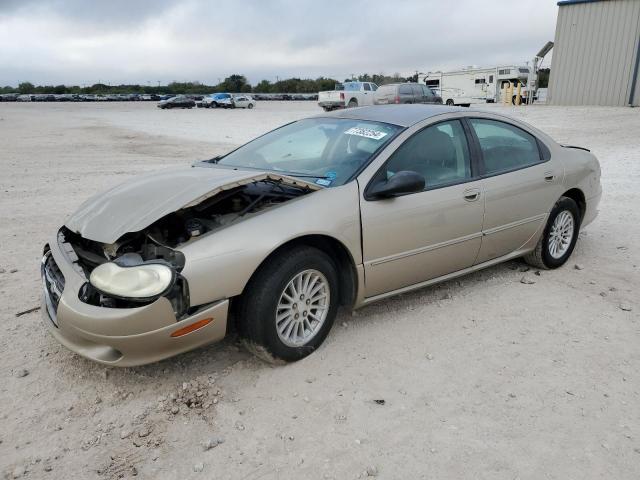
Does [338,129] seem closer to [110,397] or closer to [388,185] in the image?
[388,185]

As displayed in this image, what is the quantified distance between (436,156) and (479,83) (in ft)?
116

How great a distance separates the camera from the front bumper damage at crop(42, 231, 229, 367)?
268cm

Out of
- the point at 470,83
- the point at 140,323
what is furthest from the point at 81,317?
the point at 470,83

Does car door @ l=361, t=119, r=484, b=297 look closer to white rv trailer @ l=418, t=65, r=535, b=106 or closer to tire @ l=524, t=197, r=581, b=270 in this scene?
tire @ l=524, t=197, r=581, b=270

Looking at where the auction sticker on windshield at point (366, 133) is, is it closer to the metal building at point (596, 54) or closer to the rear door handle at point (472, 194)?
the rear door handle at point (472, 194)

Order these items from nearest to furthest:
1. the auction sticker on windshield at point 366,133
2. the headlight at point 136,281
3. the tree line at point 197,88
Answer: the headlight at point 136,281 → the auction sticker on windshield at point 366,133 → the tree line at point 197,88

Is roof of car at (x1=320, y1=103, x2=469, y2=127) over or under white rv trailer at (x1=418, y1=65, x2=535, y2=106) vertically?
over

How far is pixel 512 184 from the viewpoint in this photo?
425cm

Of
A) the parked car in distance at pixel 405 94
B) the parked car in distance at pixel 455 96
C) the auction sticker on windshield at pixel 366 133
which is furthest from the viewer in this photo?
the parked car in distance at pixel 455 96

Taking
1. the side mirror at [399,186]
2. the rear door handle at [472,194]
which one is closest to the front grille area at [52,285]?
the side mirror at [399,186]

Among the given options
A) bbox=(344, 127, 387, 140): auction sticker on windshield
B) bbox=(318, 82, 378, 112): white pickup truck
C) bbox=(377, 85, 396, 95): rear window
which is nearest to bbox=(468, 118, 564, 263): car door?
bbox=(344, 127, 387, 140): auction sticker on windshield

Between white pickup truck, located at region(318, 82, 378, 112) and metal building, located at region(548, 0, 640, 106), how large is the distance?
1060 cm

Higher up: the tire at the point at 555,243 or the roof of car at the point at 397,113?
the roof of car at the point at 397,113

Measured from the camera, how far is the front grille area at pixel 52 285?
3.03 metres
